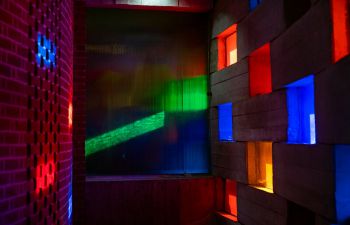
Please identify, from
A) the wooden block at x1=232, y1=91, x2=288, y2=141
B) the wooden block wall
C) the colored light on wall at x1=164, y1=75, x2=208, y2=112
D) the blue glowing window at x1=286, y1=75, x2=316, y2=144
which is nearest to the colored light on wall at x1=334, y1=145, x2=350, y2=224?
the wooden block wall

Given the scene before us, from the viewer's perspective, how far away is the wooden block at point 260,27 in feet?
13.5

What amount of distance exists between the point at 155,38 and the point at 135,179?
8.02 ft

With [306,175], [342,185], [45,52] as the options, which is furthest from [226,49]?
[45,52]

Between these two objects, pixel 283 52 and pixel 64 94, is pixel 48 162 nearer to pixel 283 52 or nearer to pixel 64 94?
pixel 64 94

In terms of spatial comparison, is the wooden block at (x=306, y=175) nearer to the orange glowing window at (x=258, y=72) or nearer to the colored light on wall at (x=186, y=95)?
the orange glowing window at (x=258, y=72)

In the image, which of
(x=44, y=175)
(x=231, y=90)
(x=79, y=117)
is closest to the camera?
(x=44, y=175)

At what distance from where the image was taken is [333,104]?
295 centimetres

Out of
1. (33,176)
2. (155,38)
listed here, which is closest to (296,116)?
(33,176)

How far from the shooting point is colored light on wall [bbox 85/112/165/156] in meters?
6.48

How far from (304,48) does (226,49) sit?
10.3 ft

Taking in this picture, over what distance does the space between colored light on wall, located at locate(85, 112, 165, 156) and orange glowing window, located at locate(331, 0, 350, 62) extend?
404 centimetres

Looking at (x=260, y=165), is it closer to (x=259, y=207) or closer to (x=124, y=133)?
(x=259, y=207)

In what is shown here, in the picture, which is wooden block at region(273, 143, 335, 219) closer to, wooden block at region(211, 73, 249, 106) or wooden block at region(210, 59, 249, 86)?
wooden block at region(211, 73, 249, 106)

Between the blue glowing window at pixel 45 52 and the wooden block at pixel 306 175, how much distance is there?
90.2 inches
